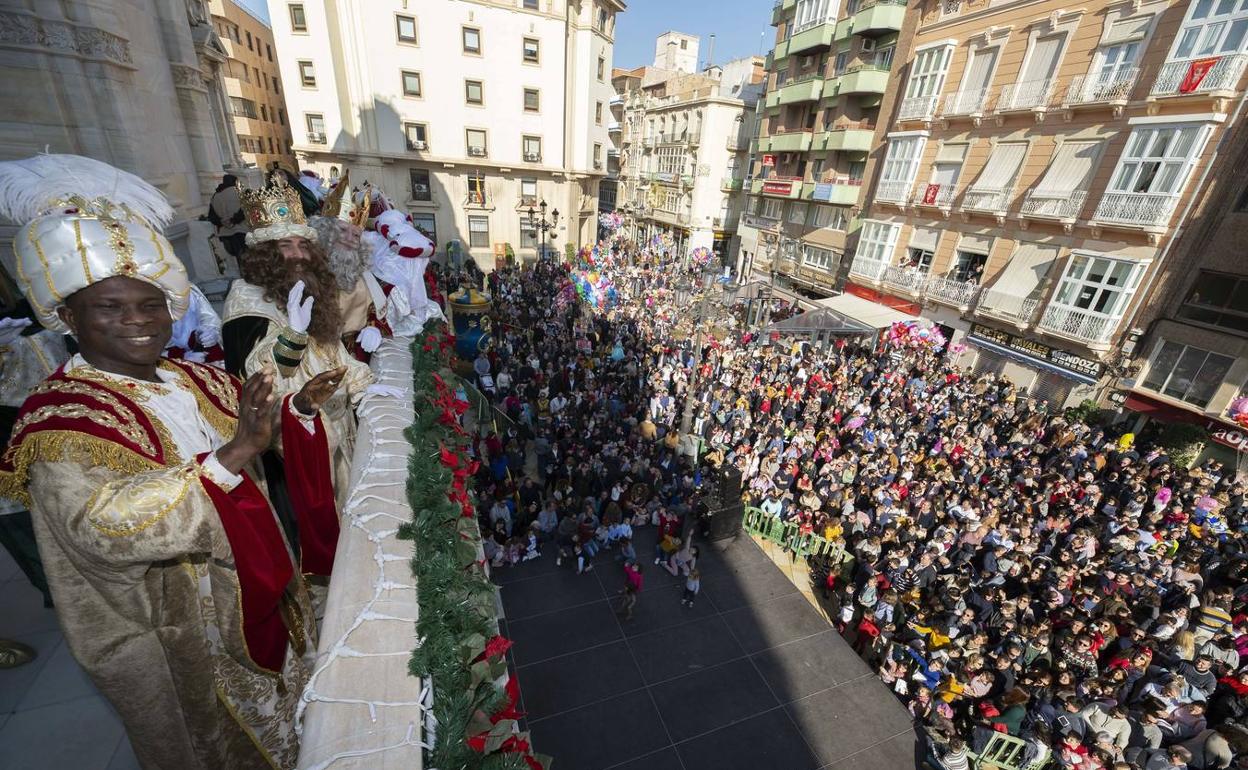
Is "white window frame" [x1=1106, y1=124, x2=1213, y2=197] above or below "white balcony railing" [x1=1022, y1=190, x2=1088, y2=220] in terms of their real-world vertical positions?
above

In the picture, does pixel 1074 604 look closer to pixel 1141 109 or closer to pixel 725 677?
pixel 725 677

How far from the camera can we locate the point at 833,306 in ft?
75.1

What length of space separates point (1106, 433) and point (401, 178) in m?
34.7

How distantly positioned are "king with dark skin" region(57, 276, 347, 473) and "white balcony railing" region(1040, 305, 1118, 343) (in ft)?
74.4

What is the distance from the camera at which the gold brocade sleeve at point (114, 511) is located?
6.68ft

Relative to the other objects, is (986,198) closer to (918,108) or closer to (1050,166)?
(1050,166)

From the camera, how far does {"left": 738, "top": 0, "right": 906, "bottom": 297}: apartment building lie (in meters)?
25.2

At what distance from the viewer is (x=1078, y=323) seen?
17203 mm

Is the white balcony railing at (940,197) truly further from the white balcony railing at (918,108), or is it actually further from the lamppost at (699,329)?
the lamppost at (699,329)

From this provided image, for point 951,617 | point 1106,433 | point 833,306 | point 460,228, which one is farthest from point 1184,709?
point 460,228

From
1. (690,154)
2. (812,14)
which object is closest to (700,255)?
(690,154)

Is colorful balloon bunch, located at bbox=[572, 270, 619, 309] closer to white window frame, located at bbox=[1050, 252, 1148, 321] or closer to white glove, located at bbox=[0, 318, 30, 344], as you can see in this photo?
white window frame, located at bbox=[1050, 252, 1148, 321]

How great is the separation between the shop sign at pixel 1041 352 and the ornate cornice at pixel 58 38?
89.0 ft

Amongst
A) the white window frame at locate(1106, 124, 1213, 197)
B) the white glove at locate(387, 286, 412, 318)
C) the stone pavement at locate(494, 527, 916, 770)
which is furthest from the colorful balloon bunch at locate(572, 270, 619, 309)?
the white window frame at locate(1106, 124, 1213, 197)
